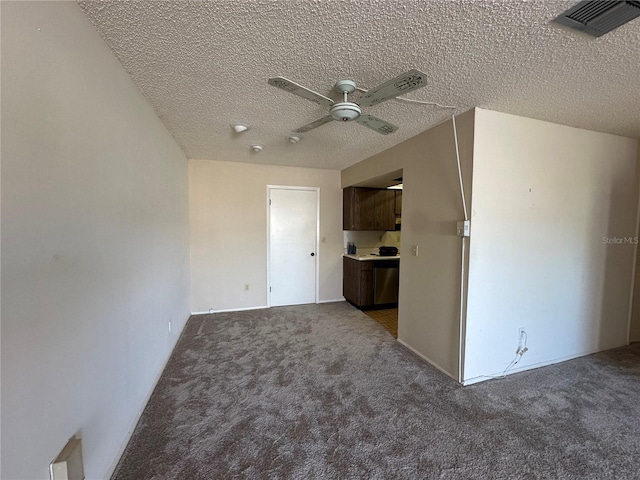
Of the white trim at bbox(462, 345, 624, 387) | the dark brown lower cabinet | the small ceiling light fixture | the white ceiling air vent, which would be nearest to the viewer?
the white ceiling air vent

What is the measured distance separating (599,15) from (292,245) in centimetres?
382

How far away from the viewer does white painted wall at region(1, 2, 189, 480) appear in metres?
0.82

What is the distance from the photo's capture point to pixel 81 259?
117cm

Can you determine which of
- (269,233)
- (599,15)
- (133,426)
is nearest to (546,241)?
(599,15)

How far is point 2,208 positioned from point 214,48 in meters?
1.19

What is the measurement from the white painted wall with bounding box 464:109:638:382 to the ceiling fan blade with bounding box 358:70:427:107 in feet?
3.57

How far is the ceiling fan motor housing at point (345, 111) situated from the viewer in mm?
1553

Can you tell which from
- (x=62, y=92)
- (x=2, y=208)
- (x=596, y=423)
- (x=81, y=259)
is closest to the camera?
(x=2, y=208)

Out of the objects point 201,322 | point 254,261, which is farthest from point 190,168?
point 201,322

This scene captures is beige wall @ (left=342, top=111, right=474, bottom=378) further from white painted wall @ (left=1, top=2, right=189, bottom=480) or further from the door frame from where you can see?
white painted wall @ (left=1, top=2, right=189, bottom=480)

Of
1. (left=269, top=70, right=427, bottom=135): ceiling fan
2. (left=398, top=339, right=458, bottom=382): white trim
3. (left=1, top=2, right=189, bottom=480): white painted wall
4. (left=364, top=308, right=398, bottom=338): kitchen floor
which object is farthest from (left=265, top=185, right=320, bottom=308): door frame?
(left=269, top=70, right=427, bottom=135): ceiling fan

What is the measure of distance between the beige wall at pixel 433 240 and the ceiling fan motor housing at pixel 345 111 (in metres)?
1.17

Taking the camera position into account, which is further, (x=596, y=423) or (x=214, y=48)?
(x=596, y=423)

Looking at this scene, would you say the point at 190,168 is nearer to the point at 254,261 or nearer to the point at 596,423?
the point at 254,261
